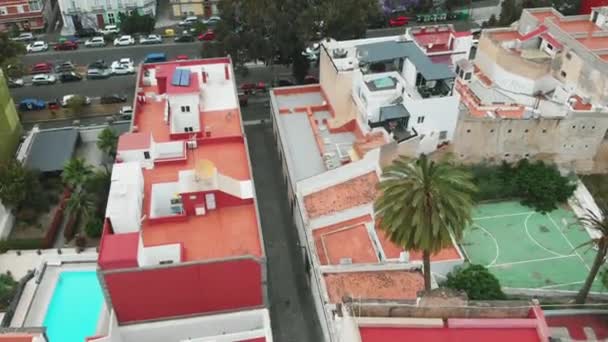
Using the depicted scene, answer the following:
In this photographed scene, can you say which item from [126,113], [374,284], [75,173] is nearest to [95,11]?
[126,113]

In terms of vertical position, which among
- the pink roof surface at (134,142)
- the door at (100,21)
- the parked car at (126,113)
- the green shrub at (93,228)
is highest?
the pink roof surface at (134,142)

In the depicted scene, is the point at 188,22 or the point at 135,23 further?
the point at 188,22

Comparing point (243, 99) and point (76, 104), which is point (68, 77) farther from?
point (243, 99)

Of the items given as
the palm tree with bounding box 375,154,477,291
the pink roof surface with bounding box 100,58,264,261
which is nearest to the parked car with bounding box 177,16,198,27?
the pink roof surface with bounding box 100,58,264,261

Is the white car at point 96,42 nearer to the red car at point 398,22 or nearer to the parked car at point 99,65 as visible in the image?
the parked car at point 99,65

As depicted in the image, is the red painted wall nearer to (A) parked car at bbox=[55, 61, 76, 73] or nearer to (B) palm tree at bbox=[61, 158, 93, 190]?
(B) palm tree at bbox=[61, 158, 93, 190]

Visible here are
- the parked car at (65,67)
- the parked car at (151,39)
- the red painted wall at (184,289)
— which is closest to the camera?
the red painted wall at (184,289)

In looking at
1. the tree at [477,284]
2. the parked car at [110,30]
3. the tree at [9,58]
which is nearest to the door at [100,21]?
the parked car at [110,30]

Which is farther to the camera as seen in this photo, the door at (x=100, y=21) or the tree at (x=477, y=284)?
the door at (x=100, y=21)
